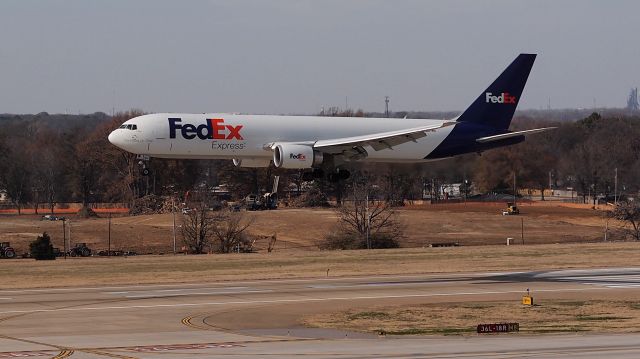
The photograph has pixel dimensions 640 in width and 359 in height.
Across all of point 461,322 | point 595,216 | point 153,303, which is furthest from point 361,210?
point 461,322

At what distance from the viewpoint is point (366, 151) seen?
7181cm

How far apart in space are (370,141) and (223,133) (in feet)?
30.5

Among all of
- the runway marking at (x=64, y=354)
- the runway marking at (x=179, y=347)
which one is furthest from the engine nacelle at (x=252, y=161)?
the runway marking at (x=64, y=354)

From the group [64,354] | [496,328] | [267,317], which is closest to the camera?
[64,354]

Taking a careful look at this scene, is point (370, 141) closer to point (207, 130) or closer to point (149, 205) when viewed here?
point (207, 130)

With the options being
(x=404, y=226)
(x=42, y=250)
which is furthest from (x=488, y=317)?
(x=404, y=226)

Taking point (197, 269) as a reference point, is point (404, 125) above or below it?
above

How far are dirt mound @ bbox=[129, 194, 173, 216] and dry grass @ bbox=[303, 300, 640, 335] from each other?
82.3 metres

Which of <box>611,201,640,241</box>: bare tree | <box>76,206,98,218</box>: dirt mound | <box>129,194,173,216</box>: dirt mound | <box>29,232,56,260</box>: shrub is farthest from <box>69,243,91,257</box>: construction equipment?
<box>611,201,640,241</box>: bare tree

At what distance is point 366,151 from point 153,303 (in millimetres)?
23829

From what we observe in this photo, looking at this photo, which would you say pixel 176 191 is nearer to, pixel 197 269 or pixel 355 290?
pixel 197 269

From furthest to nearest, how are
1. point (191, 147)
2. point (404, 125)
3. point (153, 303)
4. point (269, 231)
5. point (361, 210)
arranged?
point (269, 231), point (361, 210), point (404, 125), point (191, 147), point (153, 303)

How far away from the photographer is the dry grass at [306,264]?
67625mm

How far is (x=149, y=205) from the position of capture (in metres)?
130
